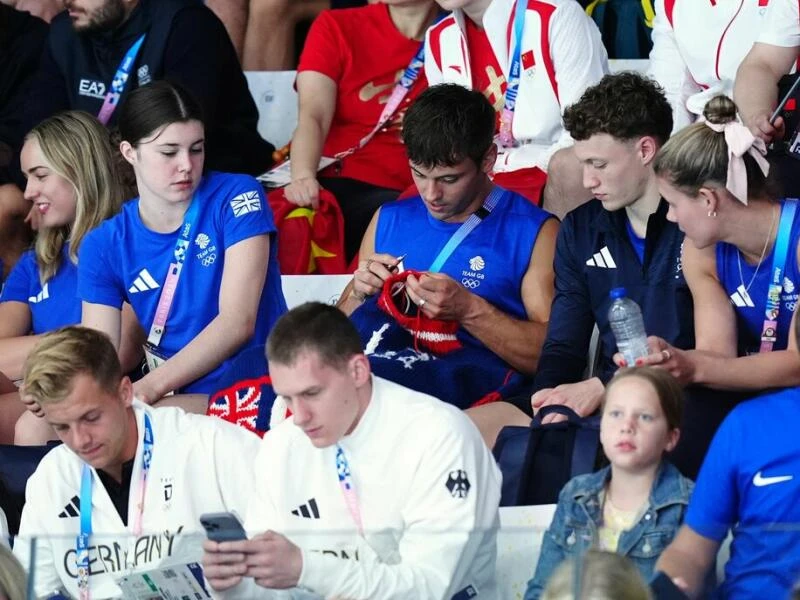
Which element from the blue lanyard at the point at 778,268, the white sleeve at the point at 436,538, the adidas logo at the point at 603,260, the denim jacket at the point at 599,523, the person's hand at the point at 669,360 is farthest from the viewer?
the adidas logo at the point at 603,260

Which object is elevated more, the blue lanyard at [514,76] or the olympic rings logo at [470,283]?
the blue lanyard at [514,76]

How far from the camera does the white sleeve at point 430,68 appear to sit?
211 inches

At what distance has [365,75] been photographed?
5.64m

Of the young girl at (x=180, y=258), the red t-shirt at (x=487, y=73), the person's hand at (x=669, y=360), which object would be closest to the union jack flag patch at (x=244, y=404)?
the young girl at (x=180, y=258)

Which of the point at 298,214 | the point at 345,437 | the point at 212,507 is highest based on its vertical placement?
the point at 298,214

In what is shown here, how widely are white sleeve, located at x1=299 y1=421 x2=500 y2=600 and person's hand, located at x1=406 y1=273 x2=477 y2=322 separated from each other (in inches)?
38.7

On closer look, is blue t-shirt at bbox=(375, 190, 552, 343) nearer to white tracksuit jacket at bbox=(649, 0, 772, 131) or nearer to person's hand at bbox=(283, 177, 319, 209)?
A: person's hand at bbox=(283, 177, 319, 209)

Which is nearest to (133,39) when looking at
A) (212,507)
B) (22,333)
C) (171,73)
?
(171,73)

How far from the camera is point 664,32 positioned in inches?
206

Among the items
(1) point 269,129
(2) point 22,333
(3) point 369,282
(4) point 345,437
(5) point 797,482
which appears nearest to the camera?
(5) point 797,482

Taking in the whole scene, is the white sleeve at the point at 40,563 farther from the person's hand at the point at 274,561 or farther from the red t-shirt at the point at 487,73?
the red t-shirt at the point at 487,73

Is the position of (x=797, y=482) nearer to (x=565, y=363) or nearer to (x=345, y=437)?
(x=345, y=437)

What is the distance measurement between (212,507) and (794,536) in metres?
1.40

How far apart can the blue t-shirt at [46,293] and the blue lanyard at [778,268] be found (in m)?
2.14
